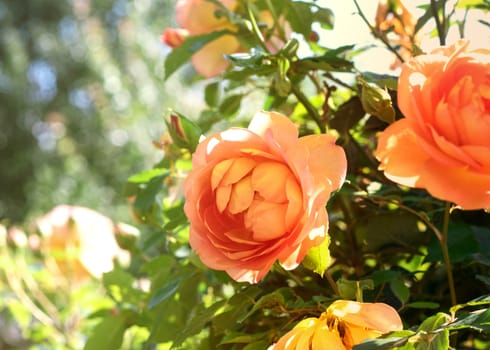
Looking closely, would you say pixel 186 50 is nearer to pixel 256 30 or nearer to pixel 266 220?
pixel 256 30

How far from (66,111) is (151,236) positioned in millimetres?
5315

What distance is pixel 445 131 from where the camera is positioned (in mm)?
219

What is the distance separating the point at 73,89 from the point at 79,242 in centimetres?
531

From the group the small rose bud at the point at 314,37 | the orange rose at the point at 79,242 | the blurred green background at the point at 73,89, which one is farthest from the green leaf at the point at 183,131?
the blurred green background at the point at 73,89

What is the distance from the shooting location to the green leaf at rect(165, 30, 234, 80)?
376 millimetres

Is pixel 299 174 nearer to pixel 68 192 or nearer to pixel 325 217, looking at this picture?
pixel 325 217

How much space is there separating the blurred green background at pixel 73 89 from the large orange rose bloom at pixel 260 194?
377 centimetres

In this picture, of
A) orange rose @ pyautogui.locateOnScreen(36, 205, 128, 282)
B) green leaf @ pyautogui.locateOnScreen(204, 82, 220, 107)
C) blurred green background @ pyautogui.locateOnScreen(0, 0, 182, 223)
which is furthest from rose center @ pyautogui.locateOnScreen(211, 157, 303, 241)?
blurred green background @ pyautogui.locateOnScreen(0, 0, 182, 223)

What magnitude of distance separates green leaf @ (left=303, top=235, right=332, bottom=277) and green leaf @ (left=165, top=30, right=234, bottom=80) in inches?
6.7

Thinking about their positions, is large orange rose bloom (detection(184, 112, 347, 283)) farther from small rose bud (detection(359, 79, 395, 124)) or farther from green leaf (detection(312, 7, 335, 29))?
green leaf (detection(312, 7, 335, 29))

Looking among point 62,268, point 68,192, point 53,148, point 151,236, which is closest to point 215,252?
point 151,236

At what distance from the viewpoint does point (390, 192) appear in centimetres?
32

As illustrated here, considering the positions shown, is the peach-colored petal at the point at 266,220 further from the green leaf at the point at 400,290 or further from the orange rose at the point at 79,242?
the orange rose at the point at 79,242

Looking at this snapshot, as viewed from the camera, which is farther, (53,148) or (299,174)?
(53,148)
